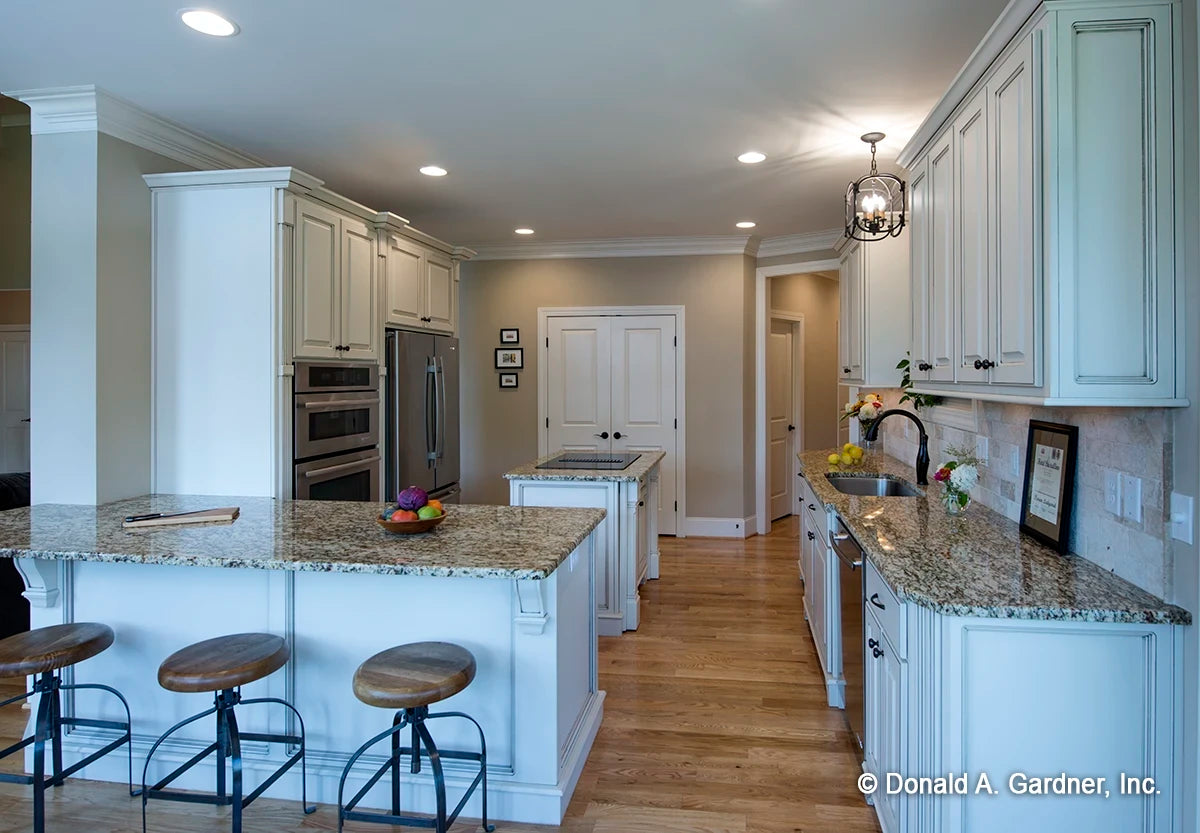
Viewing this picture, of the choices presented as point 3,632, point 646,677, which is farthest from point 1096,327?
point 3,632

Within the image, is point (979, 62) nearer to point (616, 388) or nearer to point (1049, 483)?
point (1049, 483)

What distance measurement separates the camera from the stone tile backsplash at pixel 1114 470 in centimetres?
175

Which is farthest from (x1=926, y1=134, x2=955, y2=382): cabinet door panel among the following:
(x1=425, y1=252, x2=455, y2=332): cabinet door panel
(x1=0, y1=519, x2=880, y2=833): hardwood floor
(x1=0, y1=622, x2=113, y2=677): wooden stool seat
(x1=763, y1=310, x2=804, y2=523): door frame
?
(x1=763, y1=310, x2=804, y2=523): door frame

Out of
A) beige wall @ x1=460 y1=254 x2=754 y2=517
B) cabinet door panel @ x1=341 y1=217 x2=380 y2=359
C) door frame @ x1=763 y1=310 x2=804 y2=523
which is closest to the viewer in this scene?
cabinet door panel @ x1=341 y1=217 x2=380 y2=359

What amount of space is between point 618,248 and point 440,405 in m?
2.48

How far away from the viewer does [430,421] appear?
4.74 meters

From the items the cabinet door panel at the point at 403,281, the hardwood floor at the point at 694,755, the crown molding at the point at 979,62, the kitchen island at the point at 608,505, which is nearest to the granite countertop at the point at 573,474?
the kitchen island at the point at 608,505

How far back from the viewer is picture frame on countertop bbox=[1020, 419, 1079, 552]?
85.3 inches

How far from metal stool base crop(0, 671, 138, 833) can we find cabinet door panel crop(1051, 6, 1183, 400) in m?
2.97

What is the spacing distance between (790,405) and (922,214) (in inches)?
186

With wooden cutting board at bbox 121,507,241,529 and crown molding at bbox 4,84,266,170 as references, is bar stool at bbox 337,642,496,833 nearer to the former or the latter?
wooden cutting board at bbox 121,507,241,529

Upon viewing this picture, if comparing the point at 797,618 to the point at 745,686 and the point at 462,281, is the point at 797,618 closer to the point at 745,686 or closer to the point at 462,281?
the point at 745,686

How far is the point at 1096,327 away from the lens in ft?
5.62

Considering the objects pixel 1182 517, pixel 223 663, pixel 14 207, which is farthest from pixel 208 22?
pixel 14 207
